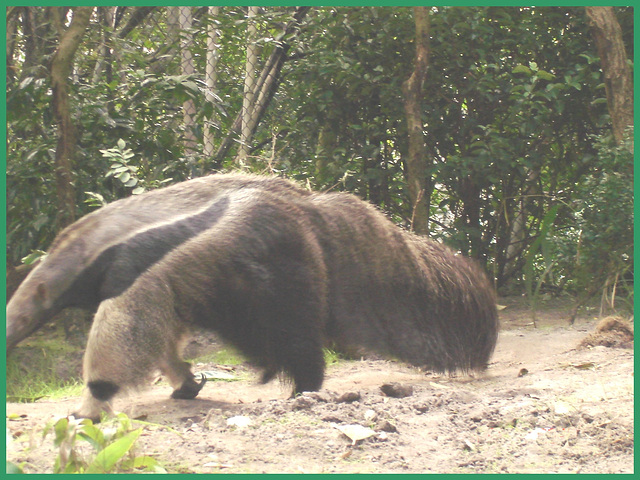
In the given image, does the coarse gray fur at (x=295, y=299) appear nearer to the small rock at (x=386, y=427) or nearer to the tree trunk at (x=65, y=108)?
the small rock at (x=386, y=427)

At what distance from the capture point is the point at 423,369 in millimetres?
4281

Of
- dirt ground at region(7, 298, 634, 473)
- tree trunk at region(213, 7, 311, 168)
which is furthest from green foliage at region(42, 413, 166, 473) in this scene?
tree trunk at region(213, 7, 311, 168)

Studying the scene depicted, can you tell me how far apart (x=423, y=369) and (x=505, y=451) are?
1518 millimetres

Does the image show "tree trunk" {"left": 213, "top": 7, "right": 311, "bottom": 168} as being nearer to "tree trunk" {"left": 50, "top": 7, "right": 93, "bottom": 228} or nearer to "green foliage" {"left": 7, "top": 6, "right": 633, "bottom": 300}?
"green foliage" {"left": 7, "top": 6, "right": 633, "bottom": 300}

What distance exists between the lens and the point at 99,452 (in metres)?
2.29

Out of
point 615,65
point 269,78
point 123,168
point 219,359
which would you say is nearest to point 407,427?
point 219,359

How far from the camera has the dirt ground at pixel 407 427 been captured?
8.55 ft

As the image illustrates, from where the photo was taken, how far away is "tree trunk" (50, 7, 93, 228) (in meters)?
5.36

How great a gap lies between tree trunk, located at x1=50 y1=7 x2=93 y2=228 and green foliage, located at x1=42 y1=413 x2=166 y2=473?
3.34 metres

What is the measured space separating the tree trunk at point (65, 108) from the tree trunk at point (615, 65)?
402 cm

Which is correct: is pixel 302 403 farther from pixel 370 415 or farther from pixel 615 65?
pixel 615 65

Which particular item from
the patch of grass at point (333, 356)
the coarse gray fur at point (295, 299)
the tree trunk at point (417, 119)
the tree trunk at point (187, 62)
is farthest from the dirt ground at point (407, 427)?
the tree trunk at point (187, 62)

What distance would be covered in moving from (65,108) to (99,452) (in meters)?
3.77

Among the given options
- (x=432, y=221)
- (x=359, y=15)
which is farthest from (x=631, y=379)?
(x=359, y=15)
